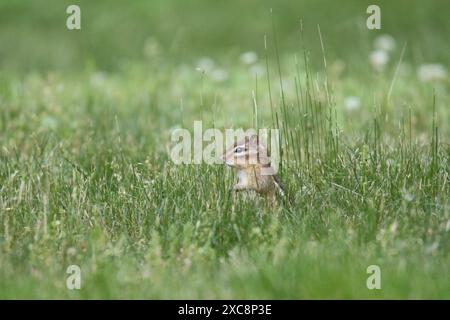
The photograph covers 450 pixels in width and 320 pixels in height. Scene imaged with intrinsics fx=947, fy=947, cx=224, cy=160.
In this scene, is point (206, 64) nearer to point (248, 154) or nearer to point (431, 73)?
point (431, 73)

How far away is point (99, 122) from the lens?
8305mm

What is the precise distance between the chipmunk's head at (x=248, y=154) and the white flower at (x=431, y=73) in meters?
4.66

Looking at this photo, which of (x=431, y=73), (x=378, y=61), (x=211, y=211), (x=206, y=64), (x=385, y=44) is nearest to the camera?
(x=211, y=211)

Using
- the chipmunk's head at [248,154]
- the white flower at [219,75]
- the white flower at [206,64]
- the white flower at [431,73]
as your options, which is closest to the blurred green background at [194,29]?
the white flower at [206,64]

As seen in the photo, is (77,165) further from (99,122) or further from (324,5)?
(324,5)

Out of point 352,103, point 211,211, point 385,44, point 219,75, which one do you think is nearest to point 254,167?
point 211,211

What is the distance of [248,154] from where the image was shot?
5973 millimetres

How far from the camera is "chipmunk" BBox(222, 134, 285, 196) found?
19.5 ft

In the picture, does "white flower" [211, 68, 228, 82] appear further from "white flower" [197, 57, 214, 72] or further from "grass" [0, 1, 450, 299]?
"grass" [0, 1, 450, 299]

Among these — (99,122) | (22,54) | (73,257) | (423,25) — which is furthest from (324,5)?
(73,257)

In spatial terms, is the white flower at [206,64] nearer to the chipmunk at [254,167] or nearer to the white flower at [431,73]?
the white flower at [431,73]

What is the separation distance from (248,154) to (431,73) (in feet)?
15.6

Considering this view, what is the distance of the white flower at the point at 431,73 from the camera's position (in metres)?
10.1

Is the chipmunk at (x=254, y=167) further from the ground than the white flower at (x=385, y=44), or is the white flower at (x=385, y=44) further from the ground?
the white flower at (x=385, y=44)
